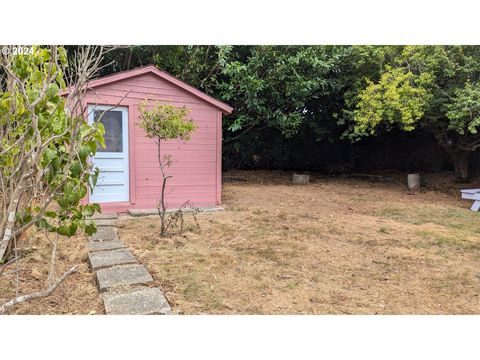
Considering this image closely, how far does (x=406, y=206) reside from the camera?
285 inches

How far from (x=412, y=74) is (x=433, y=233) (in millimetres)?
4598

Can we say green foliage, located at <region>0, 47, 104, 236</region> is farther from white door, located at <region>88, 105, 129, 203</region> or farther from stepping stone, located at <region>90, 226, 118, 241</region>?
white door, located at <region>88, 105, 129, 203</region>

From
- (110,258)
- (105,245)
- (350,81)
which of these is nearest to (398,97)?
(350,81)

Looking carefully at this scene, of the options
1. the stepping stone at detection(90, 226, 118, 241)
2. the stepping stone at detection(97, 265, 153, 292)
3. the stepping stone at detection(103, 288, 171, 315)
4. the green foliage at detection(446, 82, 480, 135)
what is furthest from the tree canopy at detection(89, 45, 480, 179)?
the stepping stone at detection(103, 288, 171, 315)

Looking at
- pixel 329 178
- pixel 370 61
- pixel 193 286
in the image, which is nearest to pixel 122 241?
pixel 193 286

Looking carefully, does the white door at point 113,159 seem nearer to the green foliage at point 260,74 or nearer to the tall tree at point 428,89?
the green foliage at point 260,74

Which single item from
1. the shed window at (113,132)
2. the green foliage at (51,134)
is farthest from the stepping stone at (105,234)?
the green foliage at (51,134)

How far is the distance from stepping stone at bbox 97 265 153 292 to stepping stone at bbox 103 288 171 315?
0.18 m

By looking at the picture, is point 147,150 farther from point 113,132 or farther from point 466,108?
point 466,108

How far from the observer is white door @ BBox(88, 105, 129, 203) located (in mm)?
6020

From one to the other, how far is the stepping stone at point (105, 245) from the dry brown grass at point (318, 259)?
0.19 m

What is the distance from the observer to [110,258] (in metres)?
3.56

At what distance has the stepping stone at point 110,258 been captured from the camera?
132 inches

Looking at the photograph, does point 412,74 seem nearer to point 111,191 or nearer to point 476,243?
point 476,243
